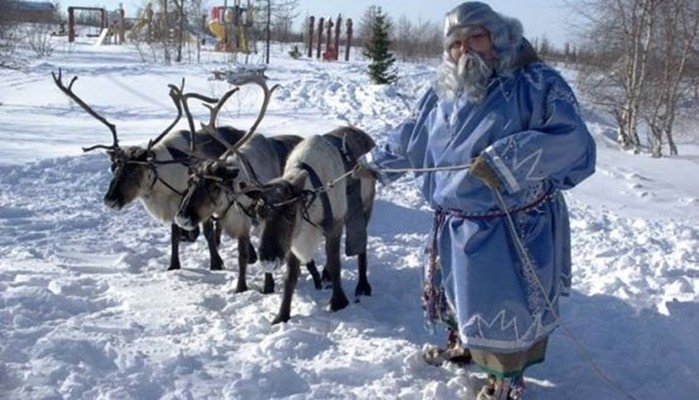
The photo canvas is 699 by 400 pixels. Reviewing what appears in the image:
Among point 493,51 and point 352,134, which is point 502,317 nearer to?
point 493,51

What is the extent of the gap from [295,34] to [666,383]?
196 ft

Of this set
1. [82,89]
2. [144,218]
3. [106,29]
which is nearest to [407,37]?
[106,29]

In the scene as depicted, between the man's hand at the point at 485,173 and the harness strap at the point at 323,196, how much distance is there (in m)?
1.81

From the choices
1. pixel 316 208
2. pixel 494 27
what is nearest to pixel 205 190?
pixel 316 208

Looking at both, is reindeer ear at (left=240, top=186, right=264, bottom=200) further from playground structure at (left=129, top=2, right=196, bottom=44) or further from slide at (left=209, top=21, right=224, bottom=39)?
slide at (left=209, top=21, right=224, bottom=39)

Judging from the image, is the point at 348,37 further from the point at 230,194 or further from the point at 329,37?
the point at 230,194

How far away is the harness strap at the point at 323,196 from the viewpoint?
484cm

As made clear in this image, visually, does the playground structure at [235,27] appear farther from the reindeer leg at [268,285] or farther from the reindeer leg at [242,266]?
the reindeer leg at [268,285]

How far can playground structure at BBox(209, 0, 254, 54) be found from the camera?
1219 inches

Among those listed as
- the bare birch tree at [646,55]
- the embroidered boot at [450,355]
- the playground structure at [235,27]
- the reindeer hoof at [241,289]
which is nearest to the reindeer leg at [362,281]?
the reindeer hoof at [241,289]

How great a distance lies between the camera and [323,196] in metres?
4.88

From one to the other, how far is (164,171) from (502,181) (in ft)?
12.8

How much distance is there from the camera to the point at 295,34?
61469mm

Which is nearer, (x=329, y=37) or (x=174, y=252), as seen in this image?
(x=174, y=252)
